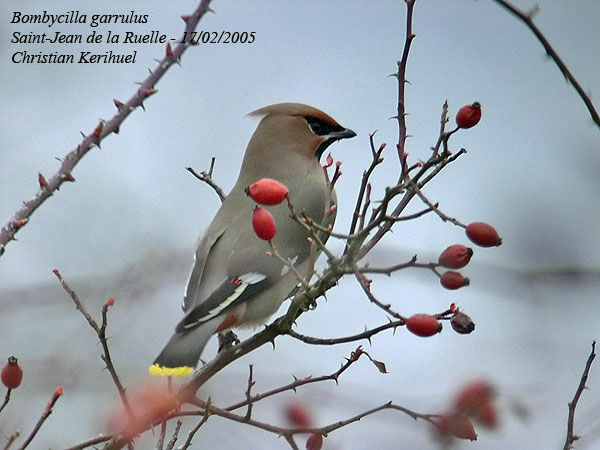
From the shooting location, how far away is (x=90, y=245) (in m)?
4.39

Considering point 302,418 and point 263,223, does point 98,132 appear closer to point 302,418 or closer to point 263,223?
point 263,223

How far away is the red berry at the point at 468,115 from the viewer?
2219mm

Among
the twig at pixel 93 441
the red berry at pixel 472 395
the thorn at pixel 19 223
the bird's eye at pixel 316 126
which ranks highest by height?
the bird's eye at pixel 316 126

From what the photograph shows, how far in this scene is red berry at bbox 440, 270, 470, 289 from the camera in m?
2.08

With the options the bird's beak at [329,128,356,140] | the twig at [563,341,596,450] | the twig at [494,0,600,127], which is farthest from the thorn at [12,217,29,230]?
the bird's beak at [329,128,356,140]

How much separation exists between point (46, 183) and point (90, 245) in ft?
7.65

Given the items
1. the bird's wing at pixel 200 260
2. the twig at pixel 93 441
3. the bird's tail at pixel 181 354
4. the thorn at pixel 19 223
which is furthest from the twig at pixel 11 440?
the bird's wing at pixel 200 260

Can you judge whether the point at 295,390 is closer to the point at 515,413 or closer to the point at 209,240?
the point at 515,413

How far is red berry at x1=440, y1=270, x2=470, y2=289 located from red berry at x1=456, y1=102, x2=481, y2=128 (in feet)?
1.17

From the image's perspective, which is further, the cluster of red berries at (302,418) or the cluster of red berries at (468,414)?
the cluster of red berries at (302,418)

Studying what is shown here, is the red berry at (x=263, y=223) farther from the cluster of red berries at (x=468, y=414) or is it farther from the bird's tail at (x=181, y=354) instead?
the bird's tail at (x=181, y=354)

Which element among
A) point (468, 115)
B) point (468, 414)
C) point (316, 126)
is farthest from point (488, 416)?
point (316, 126)

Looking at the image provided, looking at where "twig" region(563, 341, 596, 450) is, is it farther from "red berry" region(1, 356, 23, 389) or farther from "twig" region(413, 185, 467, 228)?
"red berry" region(1, 356, 23, 389)

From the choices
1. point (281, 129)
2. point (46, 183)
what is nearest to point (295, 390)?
point (46, 183)
